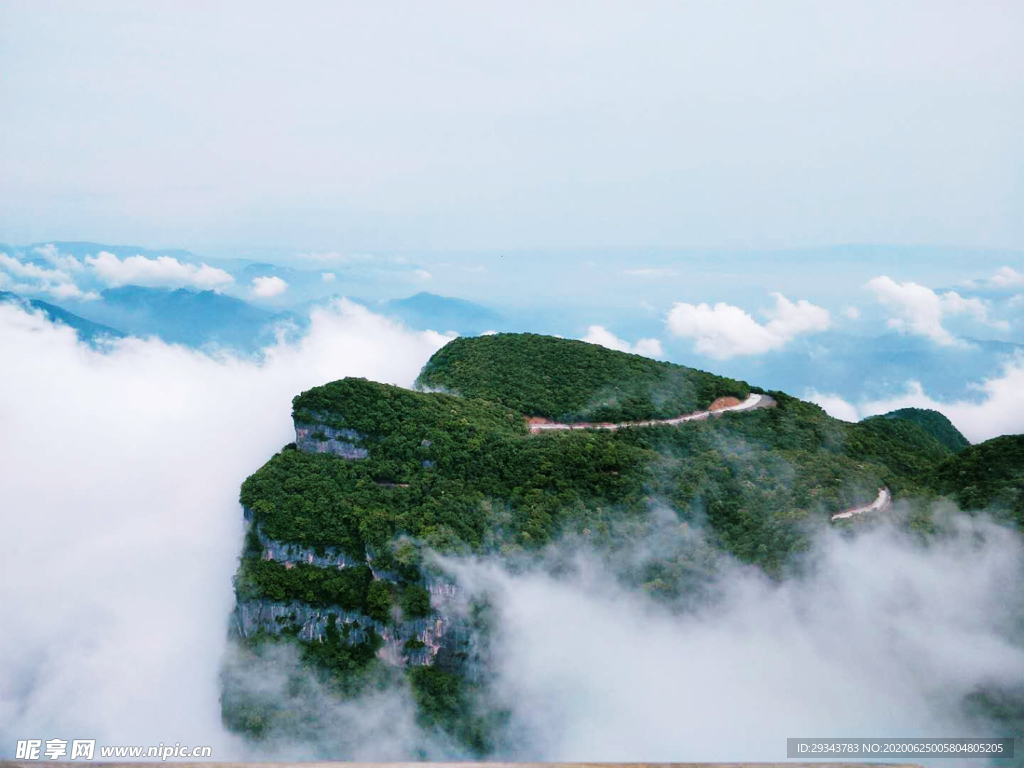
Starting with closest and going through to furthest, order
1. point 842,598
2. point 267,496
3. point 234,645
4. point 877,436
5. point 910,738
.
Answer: point 910,738, point 842,598, point 234,645, point 267,496, point 877,436

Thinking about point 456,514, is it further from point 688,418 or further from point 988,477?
point 988,477

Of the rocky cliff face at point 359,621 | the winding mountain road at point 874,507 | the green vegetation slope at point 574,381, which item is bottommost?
the rocky cliff face at point 359,621

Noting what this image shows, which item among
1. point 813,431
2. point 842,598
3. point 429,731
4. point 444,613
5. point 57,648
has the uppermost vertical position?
point 813,431

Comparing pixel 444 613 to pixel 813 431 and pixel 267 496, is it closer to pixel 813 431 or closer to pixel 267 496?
pixel 267 496

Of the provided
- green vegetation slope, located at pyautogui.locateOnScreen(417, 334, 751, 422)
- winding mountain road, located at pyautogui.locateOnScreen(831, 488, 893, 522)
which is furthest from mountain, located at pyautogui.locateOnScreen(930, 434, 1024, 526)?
green vegetation slope, located at pyautogui.locateOnScreen(417, 334, 751, 422)

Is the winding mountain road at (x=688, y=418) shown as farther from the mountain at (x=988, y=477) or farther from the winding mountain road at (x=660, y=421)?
the mountain at (x=988, y=477)

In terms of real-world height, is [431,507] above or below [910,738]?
above

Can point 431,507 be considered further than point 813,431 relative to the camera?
No

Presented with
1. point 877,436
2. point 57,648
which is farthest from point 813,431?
point 57,648

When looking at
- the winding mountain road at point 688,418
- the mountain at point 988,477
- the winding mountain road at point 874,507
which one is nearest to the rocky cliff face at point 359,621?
the winding mountain road at point 688,418

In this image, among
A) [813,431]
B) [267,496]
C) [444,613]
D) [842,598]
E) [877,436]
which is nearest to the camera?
[842,598]
